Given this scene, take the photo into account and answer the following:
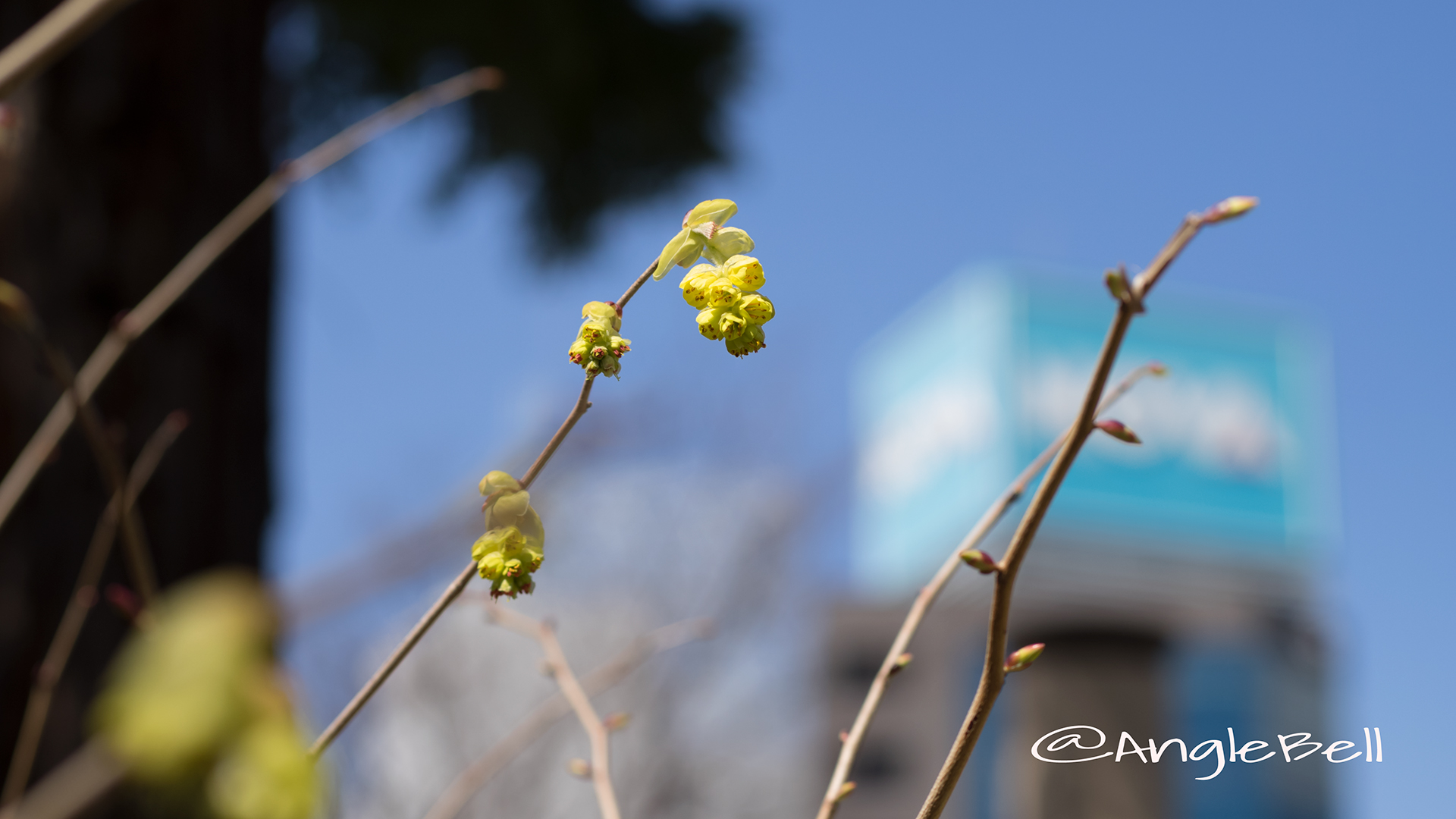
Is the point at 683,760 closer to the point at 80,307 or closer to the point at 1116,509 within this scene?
the point at 1116,509

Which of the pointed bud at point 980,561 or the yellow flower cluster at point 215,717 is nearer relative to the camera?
the yellow flower cluster at point 215,717

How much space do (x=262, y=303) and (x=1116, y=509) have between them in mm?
11684

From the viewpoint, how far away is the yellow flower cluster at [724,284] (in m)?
0.37

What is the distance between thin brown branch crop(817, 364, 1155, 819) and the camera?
516 mm

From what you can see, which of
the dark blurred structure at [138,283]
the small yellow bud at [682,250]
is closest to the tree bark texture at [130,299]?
the dark blurred structure at [138,283]

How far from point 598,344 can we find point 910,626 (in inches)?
10.5

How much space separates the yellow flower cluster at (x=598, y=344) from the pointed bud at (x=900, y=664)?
214 mm

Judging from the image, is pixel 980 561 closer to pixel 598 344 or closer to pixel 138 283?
pixel 598 344

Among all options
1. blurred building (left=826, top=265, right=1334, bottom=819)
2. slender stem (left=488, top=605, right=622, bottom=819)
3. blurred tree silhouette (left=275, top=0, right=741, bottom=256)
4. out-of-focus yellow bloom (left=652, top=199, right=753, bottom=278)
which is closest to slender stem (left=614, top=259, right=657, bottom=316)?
out-of-focus yellow bloom (left=652, top=199, right=753, bottom=278)

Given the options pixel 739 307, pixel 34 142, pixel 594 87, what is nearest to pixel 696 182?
pixel 594 87

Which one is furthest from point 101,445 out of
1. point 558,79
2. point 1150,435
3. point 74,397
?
point 1150,435

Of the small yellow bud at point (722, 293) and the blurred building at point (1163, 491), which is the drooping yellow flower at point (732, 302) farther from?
the blurred building at point (1163, 491)

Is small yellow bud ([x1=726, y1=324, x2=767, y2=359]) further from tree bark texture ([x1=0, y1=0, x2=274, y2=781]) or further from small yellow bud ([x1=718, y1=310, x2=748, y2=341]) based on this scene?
tree bark texture ([x1=0, y1=0, x2=274, y2=781])

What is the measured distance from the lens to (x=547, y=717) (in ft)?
2.71
